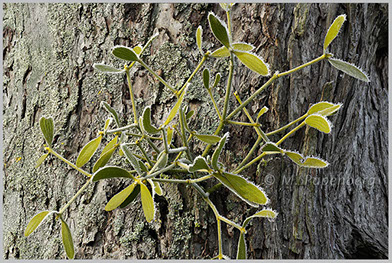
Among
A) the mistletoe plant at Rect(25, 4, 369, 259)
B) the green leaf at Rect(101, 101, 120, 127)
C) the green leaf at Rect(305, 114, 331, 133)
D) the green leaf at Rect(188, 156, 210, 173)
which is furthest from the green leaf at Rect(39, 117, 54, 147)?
the green leaf at Rect(305, 114, 331, 133)

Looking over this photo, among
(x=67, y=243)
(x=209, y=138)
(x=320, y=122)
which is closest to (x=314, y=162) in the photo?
(x=320, y=122)

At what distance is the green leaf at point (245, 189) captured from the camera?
589 millimetres

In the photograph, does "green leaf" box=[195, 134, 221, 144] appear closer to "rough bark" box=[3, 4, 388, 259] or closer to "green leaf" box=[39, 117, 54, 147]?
"rough bark" box=[3, 4, 388, 259]

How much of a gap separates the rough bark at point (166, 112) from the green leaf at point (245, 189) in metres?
0.24

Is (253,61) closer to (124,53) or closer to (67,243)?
(124,53)

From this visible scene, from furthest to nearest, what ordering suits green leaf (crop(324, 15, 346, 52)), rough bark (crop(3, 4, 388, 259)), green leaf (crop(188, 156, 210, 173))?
rough bark (crop(3, 4, 388, 259)), green leaf (crop(324, 15, 346, 52)), green leaf (crop(188, 156, 210, 173))

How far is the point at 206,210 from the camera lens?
841mm

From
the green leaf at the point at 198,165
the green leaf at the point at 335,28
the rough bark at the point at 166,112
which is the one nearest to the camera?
the green leaf at the point at 198,165

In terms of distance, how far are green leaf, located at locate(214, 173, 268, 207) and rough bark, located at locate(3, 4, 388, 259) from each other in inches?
9.5

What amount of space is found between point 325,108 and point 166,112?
38cm

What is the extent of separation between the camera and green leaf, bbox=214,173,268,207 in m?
0.59

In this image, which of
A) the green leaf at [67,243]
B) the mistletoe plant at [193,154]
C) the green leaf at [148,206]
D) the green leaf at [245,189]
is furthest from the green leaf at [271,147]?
the green leaf at [67,243]

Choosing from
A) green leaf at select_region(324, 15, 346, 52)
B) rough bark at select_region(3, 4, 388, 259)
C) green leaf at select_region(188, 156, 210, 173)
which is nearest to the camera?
green leaf at select_region(188, 156, 210, 173)

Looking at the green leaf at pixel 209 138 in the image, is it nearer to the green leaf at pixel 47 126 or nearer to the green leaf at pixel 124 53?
the green leaf at pixel 124 53
